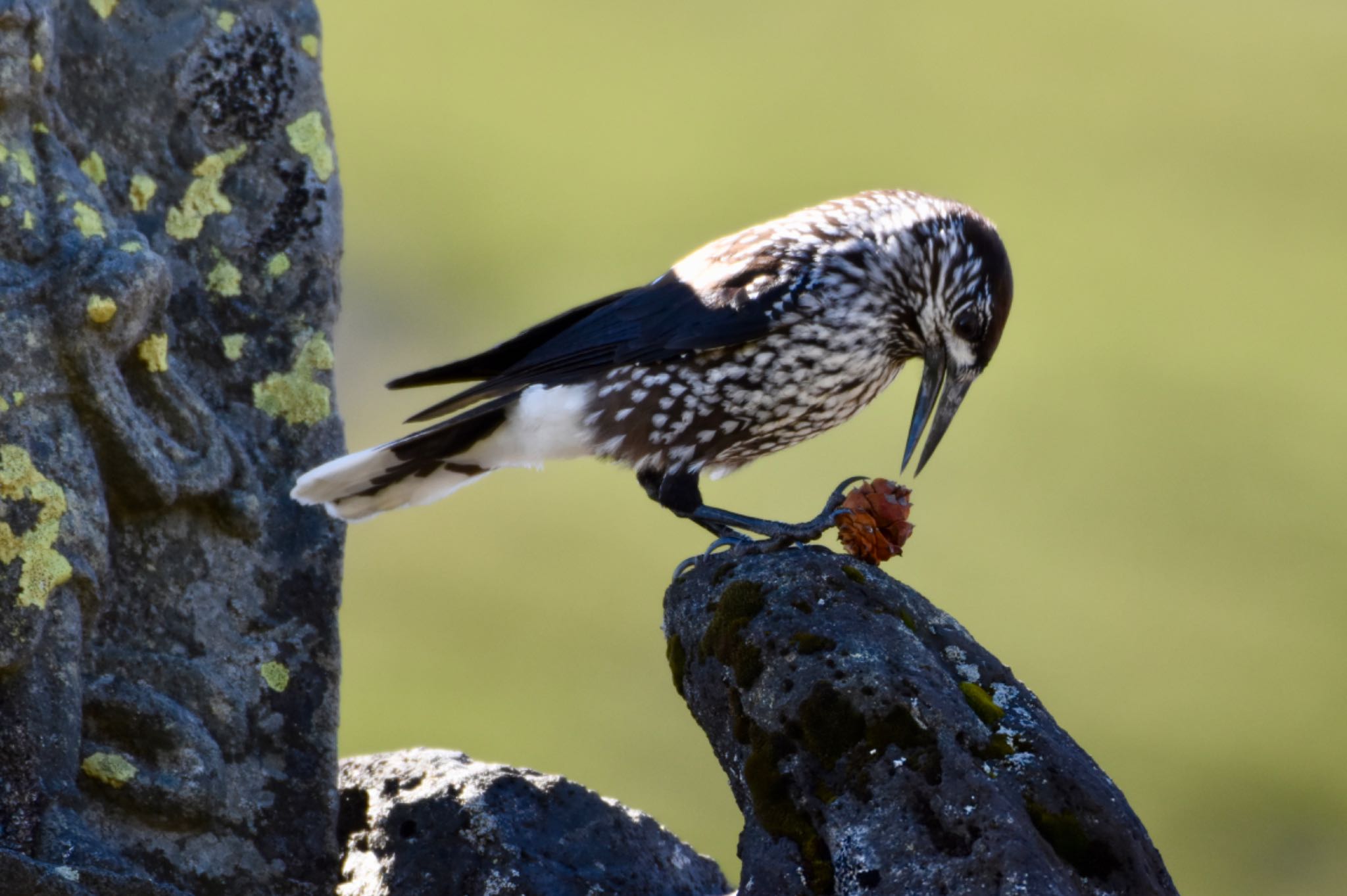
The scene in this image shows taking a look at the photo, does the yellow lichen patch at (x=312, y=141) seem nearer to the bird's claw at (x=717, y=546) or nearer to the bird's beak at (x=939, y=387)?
the bird's claw at (x=717, y=546)

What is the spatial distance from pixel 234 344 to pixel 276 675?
884 millimetres

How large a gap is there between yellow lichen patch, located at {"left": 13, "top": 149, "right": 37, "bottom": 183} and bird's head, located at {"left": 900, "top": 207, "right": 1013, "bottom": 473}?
225 centimetres

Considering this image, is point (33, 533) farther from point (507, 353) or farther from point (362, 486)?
point (507, 353)

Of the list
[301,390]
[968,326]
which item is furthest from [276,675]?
[968,326]

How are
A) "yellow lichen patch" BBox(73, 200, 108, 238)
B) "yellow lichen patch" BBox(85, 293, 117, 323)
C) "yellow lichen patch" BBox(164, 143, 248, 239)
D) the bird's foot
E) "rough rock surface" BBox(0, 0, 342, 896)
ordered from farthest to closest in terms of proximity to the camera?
"yellow lichen patch" BBox(164, 143, 248, 239)
the bird's foot
"yellow lichen patch" BBox(73, 200, 108, 238)
"yellow lichen patch" BBox(85, 293, 117, 323)
"rough rock surface" BBox(0, 0, 342, 896)

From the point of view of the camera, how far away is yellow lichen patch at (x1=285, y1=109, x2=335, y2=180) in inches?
171

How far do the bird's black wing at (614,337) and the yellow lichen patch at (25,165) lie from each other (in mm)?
1215

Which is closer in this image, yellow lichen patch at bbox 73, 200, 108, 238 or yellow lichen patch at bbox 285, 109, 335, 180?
yellow lichen patch at bbox 73, 200, 108, 238

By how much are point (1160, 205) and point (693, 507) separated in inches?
604

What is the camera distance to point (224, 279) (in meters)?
4.22

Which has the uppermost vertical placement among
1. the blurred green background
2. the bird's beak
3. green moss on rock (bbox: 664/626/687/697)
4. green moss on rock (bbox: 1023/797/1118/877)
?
the blurred green background

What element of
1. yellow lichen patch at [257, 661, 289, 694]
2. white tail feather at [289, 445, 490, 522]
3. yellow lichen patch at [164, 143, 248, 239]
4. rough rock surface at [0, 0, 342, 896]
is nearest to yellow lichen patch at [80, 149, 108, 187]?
rough rock surface at [0, 0, 342, 896]

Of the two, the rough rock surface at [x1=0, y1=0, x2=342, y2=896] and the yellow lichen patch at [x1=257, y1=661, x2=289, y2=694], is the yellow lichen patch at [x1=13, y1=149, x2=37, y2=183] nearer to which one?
the rough rock surface at [x1=0, y1=0, x2=342, y2=896]

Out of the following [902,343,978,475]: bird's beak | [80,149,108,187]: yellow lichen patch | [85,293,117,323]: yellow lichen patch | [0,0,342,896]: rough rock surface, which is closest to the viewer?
[0,0,342,896]: rough rock surface
